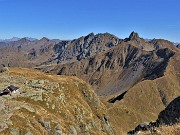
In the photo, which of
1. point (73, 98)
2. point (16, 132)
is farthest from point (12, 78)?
point (16, 132)

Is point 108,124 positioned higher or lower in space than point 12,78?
lower

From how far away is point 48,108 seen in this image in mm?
87250

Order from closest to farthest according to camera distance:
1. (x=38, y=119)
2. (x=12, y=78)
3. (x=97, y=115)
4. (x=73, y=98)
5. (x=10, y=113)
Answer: (x=10, y=113)
(x=38, y=119)
(x=12, y=78)
(x=73, y=98)
(x=97, y=115)

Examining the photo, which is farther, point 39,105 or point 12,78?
point 12,78

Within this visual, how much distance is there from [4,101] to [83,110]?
114 feet

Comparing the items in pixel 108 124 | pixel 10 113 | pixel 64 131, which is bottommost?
pixel 108 124

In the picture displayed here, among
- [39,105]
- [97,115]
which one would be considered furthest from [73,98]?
[39,105]

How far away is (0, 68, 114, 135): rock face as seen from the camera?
6612 centimetres

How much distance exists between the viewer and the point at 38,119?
72062mm

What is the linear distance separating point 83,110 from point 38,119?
3262 cm

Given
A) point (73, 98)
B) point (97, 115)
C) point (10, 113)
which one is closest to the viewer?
point (10, 113)

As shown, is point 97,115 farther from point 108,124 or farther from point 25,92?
point 25,92

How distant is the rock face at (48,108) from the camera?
66125 millimetres

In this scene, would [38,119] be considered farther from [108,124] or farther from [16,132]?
[108,124]
